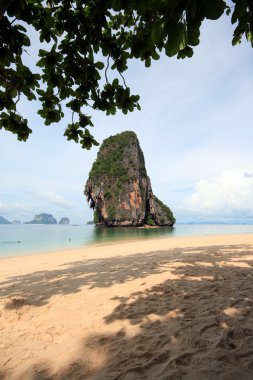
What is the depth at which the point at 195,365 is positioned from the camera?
8.09ft

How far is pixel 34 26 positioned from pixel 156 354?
17.4ft

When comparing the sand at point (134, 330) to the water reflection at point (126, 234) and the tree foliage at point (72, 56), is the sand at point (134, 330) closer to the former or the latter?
the tree foliage at point (72, 56)

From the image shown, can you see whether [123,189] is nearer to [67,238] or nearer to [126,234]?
[126,234]

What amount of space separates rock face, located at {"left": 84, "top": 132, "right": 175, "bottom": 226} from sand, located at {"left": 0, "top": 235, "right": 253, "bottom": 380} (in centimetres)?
6854

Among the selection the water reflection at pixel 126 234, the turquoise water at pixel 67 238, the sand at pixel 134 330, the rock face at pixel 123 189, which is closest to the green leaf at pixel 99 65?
the sand at pixel 134 330

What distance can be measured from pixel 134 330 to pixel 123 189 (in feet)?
245

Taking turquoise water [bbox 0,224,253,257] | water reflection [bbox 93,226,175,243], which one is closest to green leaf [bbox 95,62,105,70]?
turquoise water [bbox 0,224,253,257]

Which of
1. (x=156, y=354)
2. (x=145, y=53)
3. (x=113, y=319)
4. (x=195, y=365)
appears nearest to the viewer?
(x=195, y=365)

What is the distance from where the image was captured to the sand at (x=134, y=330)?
2.52m

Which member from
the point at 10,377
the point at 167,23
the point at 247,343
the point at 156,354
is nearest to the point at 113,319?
the point at 156,354

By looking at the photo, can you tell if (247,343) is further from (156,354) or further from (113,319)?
(113,319)

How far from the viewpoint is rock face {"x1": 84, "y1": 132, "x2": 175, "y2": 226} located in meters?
75.2

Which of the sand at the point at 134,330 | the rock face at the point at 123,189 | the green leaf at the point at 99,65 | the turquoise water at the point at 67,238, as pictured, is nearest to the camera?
the sand at the point at 134,330

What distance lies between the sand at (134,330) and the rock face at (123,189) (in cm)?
6854
